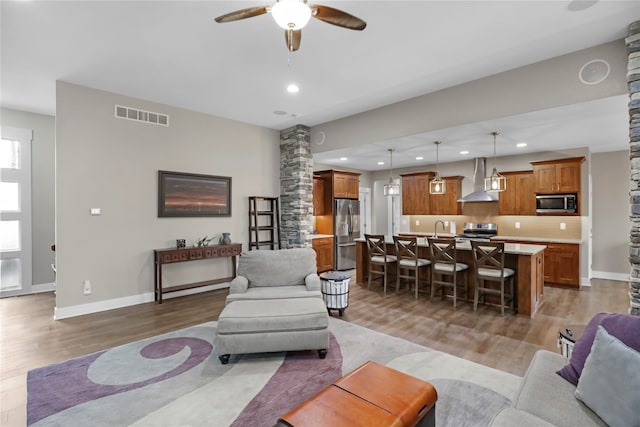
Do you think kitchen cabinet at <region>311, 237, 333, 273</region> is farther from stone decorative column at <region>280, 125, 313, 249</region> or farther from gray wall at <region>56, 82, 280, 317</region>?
gray wall at <region>56, 82, 280, 317</region>

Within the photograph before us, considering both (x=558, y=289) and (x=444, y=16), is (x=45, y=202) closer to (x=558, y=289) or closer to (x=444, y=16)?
(x=444, y=16)

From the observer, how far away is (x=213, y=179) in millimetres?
5586

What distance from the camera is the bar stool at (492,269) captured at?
4.11 m

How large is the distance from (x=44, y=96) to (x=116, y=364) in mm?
4313

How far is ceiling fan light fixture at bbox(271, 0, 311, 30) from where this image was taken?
1.96 meters

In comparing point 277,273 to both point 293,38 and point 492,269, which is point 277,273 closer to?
point 293,38

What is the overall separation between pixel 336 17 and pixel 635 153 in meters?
2.98

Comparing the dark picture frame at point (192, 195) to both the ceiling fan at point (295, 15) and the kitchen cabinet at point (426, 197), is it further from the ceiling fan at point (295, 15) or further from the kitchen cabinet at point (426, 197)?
the kitchen cabinet at point (426, 197)

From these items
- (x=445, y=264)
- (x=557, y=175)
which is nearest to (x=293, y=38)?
(x=445, y=264)

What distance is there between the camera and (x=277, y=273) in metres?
3.81

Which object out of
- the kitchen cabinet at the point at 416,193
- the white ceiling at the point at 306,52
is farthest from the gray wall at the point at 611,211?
the kitchen cabinet at the point at 416,193

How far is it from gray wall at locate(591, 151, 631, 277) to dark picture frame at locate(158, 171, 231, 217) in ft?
25.3

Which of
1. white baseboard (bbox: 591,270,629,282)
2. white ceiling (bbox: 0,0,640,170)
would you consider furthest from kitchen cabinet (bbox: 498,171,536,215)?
white baseboard (bbox: 591,270,629,282)

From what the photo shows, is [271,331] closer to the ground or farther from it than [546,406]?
closer to the ground
